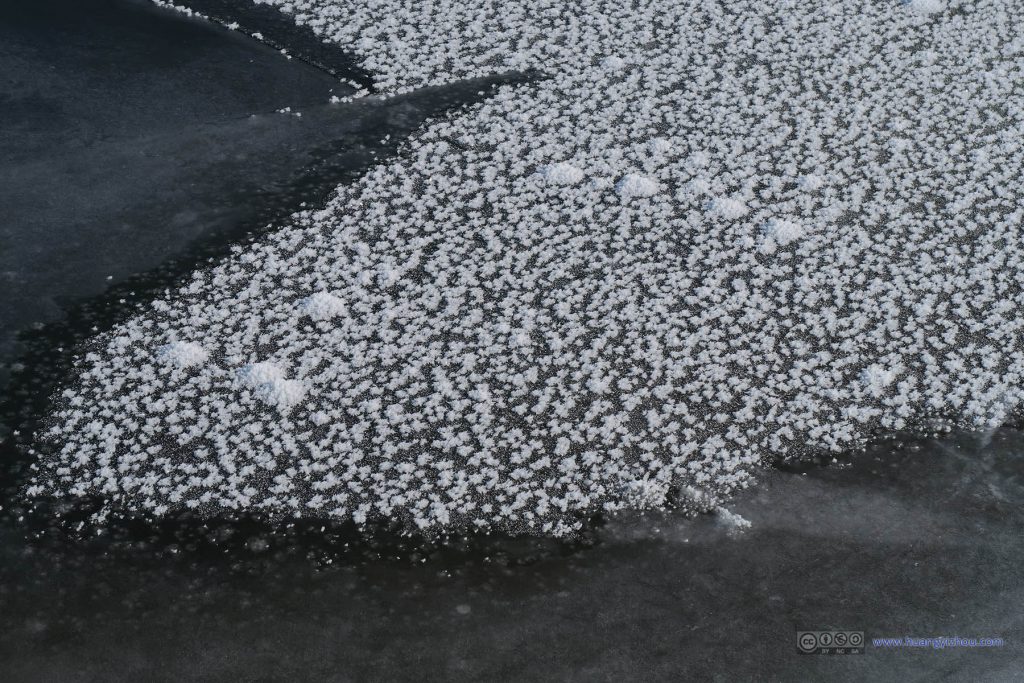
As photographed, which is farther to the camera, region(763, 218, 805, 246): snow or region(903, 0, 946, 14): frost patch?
region(903, 0, 946, 14): frost patch

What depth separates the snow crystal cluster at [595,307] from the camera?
9.21 feet

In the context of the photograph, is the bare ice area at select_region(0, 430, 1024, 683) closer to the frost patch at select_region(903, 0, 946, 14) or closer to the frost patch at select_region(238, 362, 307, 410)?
the frost patch at select_region(238, 362, 307, 410)

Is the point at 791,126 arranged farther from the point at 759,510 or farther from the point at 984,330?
the point at 759,510

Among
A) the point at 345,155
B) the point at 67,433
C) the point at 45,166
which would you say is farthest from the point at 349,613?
the point at 45,166

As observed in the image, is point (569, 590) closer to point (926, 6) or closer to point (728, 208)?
point (728, 208)

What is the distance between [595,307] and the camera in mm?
3311

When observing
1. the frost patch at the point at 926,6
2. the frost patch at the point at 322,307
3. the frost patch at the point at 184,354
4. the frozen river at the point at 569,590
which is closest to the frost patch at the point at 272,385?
the frost patch at the point at 184,354

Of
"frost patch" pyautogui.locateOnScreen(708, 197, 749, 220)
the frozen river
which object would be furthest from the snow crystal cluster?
the frozen river

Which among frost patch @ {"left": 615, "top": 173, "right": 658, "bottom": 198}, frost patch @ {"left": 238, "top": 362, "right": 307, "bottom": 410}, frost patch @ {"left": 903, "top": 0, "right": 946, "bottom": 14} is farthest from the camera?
frost patch @ {"left": 903, "top": 0, "right": 946, "bottom": 14}

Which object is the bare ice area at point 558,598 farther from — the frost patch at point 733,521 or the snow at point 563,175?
the snow at point 563,175

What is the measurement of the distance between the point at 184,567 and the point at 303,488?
389 mm

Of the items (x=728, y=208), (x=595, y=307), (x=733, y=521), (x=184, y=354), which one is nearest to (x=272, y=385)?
(x=184, y=354)

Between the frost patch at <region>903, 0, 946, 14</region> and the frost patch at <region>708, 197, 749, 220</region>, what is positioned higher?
the frost patch at <region>903, 0, 946, 14</region>

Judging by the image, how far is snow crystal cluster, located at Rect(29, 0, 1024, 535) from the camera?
2.81m
